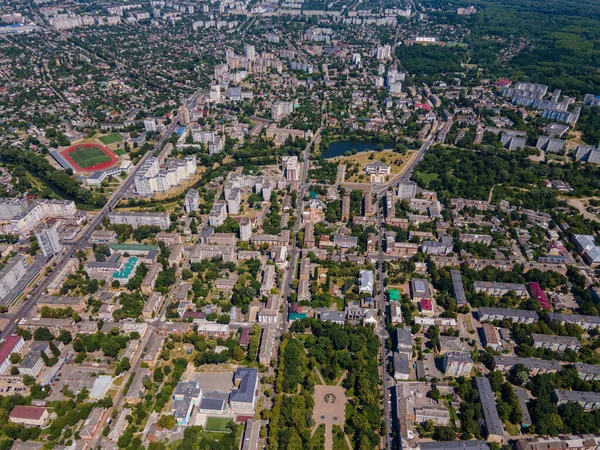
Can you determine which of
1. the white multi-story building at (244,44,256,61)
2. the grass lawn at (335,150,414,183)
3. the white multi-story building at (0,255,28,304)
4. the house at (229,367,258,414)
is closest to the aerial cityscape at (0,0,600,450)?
the house at (229,367,258,414)

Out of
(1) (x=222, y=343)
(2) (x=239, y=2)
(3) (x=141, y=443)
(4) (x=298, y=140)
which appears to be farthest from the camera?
(2) (x=239, y=2)

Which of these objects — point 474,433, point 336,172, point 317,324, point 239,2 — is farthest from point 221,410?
point 239,2

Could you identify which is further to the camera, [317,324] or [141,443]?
[317,324]

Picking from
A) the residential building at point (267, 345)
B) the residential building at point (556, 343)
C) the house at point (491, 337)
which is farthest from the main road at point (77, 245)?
the residential building at point (556, 343)

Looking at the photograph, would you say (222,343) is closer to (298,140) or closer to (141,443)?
(141,443)

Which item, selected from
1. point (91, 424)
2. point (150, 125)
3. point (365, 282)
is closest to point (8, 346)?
point (91, 424)

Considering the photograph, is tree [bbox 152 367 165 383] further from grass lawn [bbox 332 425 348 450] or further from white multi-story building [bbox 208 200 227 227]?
white multi-story building [bbox 208 200 227 227]

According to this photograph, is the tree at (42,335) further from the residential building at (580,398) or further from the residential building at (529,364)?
the residential building at (580,398)
